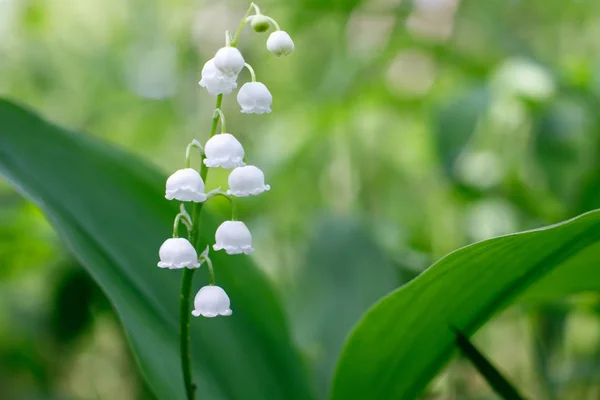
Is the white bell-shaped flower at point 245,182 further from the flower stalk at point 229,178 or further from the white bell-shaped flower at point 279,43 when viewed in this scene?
the white bell-shaped flower at point 279,43

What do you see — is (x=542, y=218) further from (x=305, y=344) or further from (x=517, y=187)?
(x=305, y=344)

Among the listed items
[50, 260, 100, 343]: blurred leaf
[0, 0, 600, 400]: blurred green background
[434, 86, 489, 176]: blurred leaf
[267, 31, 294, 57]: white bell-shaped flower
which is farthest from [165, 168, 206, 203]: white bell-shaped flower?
[50, 260, 100, 343]: blurred leaf

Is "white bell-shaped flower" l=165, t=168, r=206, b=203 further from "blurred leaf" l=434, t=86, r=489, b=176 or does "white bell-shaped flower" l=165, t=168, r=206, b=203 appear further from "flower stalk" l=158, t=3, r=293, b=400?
"blurred leaf" l=434, t=86, r=489, b=176

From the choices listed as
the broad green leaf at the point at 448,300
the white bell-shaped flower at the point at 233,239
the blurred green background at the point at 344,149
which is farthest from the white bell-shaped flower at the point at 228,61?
the blurred green background at the point at 344,149

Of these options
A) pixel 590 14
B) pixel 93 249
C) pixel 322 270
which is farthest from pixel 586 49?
pixel 93 249

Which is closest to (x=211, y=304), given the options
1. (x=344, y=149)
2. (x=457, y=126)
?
(x=457, y=126)
